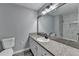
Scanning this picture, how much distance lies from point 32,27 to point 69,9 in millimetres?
1981

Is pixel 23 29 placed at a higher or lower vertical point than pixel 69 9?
lower

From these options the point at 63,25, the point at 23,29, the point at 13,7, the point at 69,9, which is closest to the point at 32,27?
the point at 23,29

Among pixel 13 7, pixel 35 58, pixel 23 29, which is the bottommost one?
pixel 35 58

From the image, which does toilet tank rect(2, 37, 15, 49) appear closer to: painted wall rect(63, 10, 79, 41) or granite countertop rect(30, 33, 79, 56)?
granite countertop rect(30, 33, 79, 56)

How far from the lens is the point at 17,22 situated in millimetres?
2332

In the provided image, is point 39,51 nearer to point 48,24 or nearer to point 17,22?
point 48,24

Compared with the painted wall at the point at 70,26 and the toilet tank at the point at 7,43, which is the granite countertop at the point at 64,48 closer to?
the painted wall at the point at 70,26

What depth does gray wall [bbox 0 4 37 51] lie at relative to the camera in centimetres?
201

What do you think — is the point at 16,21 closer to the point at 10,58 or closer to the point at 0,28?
the point at 0,28

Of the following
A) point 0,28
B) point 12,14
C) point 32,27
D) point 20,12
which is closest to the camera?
point 0,28

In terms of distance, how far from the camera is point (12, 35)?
2.22 m

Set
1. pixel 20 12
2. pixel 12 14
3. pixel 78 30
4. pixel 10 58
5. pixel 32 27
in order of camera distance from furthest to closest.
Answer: pixel 32 27, pixel 20 12, pixel 12 14, pixel 78 30, pixel 10 58

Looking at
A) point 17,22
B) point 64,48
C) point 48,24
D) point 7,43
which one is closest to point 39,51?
point 64,48

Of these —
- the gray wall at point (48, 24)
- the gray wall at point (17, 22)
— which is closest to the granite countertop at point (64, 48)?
the gray wall at point (48, 24)
